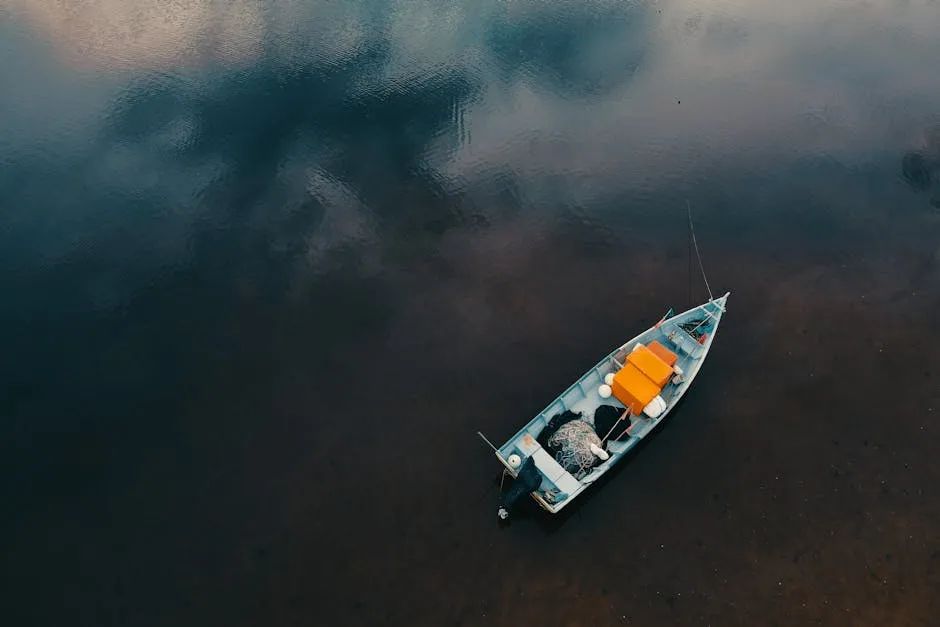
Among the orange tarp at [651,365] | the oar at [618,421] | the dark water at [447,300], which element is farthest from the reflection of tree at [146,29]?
the oar at [618,421]

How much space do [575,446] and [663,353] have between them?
10.2 meters

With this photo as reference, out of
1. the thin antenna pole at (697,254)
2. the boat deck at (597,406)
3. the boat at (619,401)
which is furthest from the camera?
the thin antenna pole at (697,254)

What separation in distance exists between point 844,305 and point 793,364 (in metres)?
8.20

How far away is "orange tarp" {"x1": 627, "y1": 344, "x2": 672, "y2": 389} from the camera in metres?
43.1

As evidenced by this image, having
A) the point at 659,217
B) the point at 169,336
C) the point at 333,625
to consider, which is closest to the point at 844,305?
the point at 659,217

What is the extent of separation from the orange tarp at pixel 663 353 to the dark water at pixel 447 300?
15.0ft

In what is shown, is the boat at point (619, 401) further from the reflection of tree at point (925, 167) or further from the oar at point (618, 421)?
the reflection of tree at point (925, 167)

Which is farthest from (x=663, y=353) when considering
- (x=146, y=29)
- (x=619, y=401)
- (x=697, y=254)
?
(x=146, y=29)

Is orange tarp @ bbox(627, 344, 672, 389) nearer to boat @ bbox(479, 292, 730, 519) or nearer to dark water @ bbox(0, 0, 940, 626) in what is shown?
boat @ bbox(479, 292, 730, 519)

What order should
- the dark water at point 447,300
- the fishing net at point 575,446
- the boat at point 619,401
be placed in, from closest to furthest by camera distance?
the dark water at point 447,300 → the boat at point 619,401 → the fishing net at point 575,446

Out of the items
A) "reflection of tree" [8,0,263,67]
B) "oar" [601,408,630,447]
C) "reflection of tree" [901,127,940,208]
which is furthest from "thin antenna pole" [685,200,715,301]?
"reflection of tree" [8,0,263,67]

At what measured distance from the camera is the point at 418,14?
244 feet

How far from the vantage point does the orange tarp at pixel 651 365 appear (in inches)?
1698

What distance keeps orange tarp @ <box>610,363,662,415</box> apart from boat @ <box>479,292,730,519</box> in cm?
1
